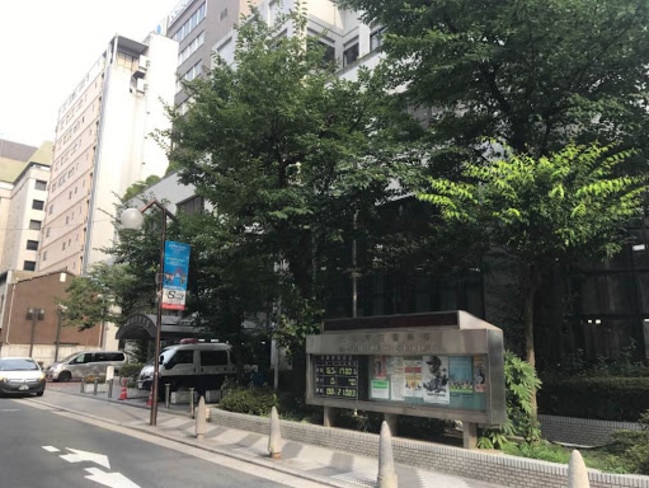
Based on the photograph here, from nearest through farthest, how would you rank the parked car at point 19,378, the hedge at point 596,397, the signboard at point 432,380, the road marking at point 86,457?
the signboard at point 432,380, the road marking at point 86,457, the hedge at point 596,397, the parked car at point 19,378

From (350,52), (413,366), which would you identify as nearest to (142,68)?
(350,52)

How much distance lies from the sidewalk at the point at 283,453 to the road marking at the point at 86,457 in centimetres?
208

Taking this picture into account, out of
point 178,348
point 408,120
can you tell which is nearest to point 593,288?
point 408,120

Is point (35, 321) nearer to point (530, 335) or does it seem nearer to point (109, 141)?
point (109, 141)

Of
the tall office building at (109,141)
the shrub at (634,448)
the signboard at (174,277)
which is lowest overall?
the shrub at (634,448)

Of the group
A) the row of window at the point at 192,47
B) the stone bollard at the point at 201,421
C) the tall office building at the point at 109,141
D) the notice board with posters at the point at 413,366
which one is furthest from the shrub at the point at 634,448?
the tall office building at the point at 109,141

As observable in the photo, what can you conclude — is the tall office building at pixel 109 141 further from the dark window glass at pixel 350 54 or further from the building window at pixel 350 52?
the dark window glass at pixel 350 54

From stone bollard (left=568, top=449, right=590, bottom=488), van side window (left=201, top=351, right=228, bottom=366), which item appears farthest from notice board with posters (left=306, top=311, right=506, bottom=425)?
van side window (left=201, top=351, right=228, bottom=366)

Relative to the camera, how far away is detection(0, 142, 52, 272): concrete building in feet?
256

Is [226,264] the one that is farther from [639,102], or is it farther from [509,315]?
[639,102]

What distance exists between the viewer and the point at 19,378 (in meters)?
21.0

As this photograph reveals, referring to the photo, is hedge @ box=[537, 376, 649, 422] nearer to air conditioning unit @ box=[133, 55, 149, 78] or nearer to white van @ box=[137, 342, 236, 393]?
white van @ box=[137, 342, 236, 393]

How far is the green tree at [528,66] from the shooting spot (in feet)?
34.6

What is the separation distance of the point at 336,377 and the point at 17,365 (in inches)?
689
